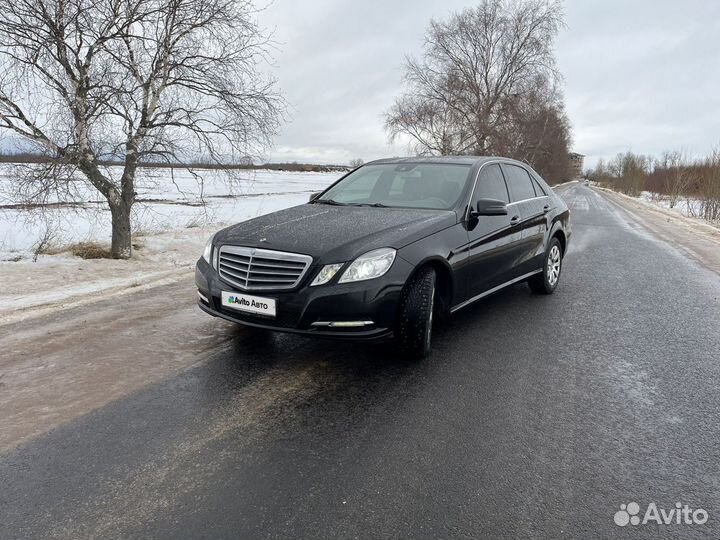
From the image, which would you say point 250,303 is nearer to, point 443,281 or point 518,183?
point 443,281

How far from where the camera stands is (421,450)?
262 centimetres

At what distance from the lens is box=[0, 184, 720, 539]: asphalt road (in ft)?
6.88

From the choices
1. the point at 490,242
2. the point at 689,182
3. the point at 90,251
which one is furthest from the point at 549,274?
the point at 689,182

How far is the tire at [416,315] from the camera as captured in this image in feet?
11.6

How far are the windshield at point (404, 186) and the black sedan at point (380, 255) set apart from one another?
0.01 metres

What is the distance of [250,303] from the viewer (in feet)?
11.4

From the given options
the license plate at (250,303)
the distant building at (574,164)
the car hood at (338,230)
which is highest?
the distant building at (574,164)

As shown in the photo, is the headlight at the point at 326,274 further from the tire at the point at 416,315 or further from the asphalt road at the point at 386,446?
the asphalt road at the point at 386,446

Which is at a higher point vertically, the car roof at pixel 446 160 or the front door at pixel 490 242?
the car roof at pixel 446 160

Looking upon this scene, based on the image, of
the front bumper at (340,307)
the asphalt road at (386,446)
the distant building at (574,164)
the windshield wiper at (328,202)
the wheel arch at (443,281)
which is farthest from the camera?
the distant building at (574,164)

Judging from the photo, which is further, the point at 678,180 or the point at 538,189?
the point at 678,180

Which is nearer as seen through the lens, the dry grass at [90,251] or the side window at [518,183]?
the side window at [518,183]

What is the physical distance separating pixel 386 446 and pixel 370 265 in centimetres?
124

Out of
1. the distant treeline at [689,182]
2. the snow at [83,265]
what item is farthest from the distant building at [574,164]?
the snow at [83,265]
